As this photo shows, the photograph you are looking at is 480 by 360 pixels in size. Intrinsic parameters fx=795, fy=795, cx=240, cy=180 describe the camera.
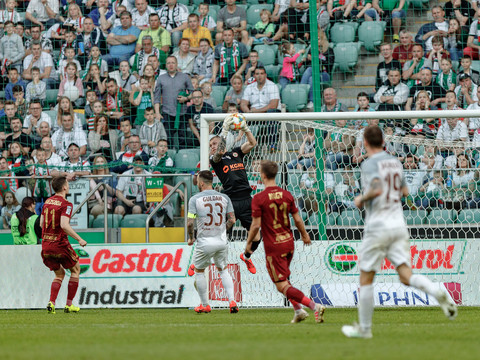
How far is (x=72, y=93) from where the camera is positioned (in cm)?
1839

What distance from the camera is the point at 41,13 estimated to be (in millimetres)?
20125

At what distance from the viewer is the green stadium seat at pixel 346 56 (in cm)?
1716

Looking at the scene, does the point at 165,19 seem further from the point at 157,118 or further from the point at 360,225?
the point at 360,225

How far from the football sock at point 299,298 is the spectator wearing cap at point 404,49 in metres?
8.90

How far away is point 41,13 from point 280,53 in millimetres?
6534

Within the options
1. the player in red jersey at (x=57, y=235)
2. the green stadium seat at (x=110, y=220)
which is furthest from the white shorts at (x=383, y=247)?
the green stadium seat at (x=110, y=220)

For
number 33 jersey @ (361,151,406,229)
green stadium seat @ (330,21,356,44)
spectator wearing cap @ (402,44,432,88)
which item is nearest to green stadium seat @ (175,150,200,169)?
green stadium seat @ (330,21,356,44)

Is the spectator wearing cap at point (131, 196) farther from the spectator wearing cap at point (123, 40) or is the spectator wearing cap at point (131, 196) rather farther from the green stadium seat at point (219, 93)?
→ the spectator wearing cap at point (123, 40)

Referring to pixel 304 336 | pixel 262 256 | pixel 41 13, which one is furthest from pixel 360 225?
pixel 41 13

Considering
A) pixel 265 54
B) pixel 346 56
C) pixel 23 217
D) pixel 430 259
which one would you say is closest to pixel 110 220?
pixel 23 217

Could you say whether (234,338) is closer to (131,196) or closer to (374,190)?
(374,190)

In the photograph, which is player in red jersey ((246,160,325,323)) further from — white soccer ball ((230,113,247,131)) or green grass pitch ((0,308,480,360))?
white soccer ball ((230,113,247,131))

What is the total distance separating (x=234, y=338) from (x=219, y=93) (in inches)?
421

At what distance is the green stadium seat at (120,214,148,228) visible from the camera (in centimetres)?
1458
